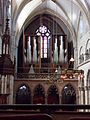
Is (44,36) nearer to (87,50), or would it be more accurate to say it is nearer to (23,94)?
(23,94)

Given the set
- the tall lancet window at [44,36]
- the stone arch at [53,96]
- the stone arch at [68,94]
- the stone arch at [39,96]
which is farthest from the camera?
the tall lancet window at [44,36]

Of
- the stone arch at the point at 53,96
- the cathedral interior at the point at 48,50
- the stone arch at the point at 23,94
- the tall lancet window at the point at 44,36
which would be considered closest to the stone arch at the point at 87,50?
the cathedral interior at the point at 48,50

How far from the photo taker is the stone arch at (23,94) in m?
24.3

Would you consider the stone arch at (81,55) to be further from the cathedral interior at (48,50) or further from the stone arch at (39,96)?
the stone arch at (39,96)

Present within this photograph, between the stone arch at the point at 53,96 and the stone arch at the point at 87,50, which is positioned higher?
A: the stone arch at the point at 87,50

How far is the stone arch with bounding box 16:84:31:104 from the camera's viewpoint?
2428 cm

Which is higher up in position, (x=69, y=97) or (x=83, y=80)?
(x=83, y=80)

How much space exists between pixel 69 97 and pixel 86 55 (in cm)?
549

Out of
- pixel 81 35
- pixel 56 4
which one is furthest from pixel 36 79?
pixel 56 4

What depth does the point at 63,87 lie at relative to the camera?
2423 cm

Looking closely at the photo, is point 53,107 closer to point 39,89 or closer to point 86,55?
point 86,55

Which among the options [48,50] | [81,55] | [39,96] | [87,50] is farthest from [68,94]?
[87,50]

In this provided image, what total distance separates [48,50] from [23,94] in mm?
5577

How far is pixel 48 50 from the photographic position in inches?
1063
